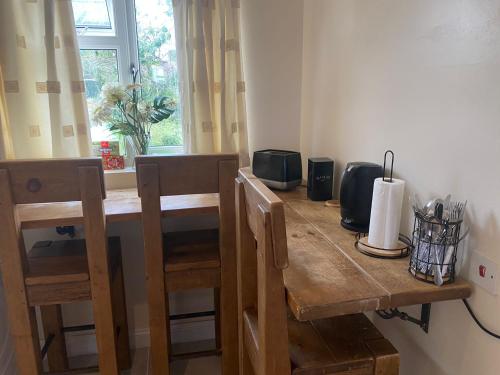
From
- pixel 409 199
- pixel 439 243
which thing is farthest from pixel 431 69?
pixel 439 243

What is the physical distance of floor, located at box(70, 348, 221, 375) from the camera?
6.29ft

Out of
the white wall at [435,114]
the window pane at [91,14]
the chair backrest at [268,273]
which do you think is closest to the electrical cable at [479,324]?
the white wall at [435,114]

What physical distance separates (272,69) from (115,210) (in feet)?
3.97

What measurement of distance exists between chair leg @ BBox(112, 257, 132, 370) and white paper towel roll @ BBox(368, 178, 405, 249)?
4.24 ft

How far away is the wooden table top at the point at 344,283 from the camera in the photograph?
0.85m

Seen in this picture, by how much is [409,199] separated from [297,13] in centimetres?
138

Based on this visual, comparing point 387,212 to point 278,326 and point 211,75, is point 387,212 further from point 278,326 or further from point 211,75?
point 211,75

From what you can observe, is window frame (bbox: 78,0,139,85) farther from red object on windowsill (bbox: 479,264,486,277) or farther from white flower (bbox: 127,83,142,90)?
red object on windowsill (bbox: 479,264,486,277)

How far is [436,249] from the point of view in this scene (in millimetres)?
929

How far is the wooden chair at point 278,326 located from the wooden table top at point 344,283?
0.08m

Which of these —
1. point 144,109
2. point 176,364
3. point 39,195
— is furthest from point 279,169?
point 176,364

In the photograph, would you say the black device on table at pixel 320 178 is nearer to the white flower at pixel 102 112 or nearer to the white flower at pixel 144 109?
the white flower at pixel 144 109

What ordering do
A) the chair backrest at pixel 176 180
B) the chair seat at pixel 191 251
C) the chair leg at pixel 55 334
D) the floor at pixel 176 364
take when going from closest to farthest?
the chair backrest at pixel 176 180 → the chair seat at pixel 191 251 → the chair leg at pixel 55 334 → the floor at pixel 176 364

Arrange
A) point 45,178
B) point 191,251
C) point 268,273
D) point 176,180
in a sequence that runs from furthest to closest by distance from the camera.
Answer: point 191,251
point 176,180
point 45,178
point 268,273
